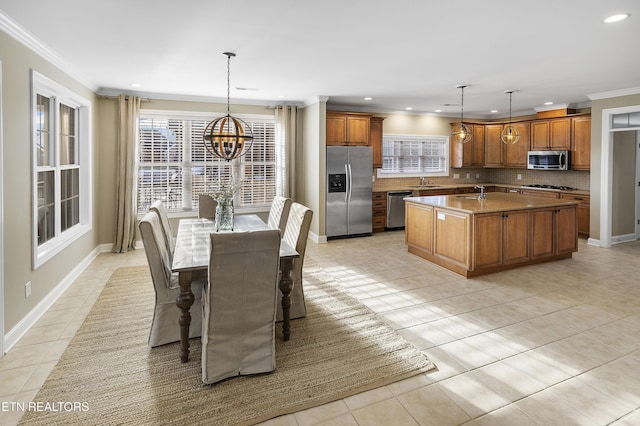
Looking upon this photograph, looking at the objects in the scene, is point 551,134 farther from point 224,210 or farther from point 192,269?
point 192,269

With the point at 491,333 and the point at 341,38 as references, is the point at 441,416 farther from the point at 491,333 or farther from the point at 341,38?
the point at 341,38

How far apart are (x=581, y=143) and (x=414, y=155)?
315 centimetres

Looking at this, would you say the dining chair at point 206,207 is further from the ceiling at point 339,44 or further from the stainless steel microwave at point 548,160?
the stainless steel microwave at point 548,160

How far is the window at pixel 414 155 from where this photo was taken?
831cm

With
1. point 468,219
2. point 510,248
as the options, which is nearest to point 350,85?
point 468,219

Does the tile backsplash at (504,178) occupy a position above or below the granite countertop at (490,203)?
above

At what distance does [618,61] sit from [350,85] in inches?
125

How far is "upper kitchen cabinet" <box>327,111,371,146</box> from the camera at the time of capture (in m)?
6.93

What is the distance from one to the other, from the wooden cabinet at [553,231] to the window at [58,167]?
5823mm

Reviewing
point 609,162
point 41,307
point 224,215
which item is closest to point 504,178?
point 609,162

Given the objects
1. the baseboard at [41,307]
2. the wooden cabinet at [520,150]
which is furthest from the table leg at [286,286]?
the wooden cabinet at [520,150]

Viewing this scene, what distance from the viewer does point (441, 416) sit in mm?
2139

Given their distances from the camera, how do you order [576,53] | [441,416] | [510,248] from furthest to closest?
[510,248] → [576,53] → [441,416]

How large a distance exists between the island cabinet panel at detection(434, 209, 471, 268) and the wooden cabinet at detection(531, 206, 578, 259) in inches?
43.8
